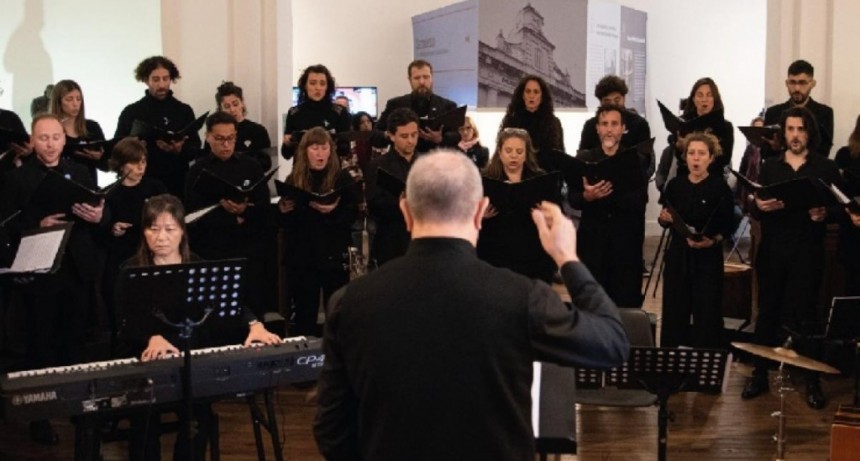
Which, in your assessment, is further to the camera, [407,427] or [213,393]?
[213,393]

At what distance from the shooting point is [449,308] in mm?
2309

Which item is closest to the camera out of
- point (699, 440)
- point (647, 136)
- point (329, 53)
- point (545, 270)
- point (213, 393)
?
point (213, 393)

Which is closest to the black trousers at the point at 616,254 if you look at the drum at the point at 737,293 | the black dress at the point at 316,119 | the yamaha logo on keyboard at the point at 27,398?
the drum at the point at 737,293

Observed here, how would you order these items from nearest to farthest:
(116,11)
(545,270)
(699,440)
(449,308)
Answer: (449,308)
(699,440)
(545,270)
(116,11)

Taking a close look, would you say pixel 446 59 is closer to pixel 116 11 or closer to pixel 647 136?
pixel 116 11

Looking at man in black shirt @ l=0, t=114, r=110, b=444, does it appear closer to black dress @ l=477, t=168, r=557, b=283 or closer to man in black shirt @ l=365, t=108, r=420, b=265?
man in black shirt @ l=365, t=108, r=420, b=265

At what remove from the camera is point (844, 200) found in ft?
19.1

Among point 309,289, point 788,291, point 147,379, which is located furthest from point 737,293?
point 147,379

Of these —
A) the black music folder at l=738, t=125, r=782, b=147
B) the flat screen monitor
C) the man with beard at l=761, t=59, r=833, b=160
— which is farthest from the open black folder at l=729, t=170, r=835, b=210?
the flat screen monitor

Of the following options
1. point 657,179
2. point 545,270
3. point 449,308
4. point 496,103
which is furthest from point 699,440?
point 496,103

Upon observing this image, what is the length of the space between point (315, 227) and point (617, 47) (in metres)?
7.25

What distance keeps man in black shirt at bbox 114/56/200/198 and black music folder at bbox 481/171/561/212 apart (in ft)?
6.65

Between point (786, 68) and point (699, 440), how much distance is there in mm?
3084

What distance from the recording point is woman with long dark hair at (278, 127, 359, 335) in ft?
20.6
